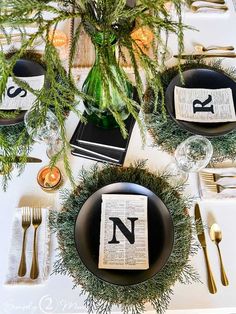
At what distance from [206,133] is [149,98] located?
0.21 meters

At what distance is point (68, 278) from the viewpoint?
0.73 m

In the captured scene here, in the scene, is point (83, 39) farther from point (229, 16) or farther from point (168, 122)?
point (229, 16)

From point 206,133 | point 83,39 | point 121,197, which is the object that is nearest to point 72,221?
point 121,197

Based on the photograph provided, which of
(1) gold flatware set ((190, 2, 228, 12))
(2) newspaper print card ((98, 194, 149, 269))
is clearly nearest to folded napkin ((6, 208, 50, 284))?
(2) newspaper print card ((98, 194, 149, 269))

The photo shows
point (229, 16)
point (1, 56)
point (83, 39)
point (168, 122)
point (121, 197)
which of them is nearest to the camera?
→ point (1, 56)

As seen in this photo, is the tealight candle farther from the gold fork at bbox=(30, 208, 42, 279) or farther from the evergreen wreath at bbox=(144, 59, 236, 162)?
the evergreen wreath at bbox=(144, 59, 236, 162)

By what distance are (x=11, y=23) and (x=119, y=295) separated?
58 cm

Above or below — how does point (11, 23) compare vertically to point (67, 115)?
below

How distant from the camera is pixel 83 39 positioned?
1.07 meters

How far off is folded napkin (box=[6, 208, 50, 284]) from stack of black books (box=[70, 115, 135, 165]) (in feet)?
0.65

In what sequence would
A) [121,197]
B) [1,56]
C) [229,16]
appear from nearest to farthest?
[1,56] → [121,197] → [229,16]

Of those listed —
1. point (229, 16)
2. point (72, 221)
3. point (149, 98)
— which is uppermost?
point (229, 16)

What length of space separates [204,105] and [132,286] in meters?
0.56

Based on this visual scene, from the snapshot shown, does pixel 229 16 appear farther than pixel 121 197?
Yes
